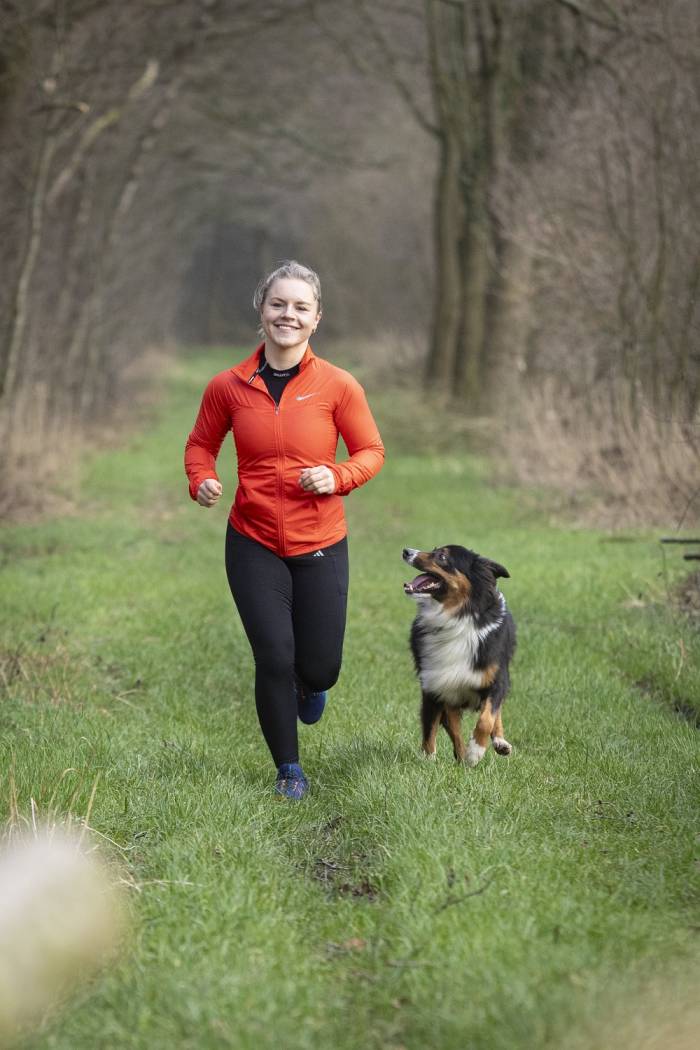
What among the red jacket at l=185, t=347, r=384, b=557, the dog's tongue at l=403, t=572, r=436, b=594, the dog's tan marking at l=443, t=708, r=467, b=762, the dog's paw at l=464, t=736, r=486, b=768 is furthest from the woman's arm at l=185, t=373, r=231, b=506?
the dog's paw at l=464, t=736, r=486, b=768

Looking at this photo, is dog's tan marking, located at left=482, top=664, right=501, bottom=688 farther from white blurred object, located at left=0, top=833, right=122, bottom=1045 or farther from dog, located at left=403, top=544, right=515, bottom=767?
white blurred object, located at left=0, top=833, right=122, bottom=1045

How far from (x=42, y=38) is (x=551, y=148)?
258 inches

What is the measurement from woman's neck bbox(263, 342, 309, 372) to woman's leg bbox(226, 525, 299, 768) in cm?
76

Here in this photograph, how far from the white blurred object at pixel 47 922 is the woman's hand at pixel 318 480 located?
1668mm

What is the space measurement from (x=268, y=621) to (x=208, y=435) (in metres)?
0.89

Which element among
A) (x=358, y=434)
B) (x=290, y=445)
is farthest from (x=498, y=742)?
(x=290, y=445)

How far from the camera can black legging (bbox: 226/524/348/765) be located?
546 cm

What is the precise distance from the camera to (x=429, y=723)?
5.79 meters

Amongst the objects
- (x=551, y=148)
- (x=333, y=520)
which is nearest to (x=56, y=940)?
(x=333, y=520)

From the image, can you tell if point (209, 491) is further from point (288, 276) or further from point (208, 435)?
point (288, 276)

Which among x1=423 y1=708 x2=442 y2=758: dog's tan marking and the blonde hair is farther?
x1=423 y1=708 x2=442 y2=758: dog's tan marking

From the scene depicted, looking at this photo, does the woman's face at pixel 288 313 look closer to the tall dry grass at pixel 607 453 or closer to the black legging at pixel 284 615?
the black legging at pixel 284 615

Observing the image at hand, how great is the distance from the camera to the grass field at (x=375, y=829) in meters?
3.71

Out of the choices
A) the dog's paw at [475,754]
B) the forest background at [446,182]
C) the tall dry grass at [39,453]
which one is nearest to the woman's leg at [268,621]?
the dog's paw at [475,754]
